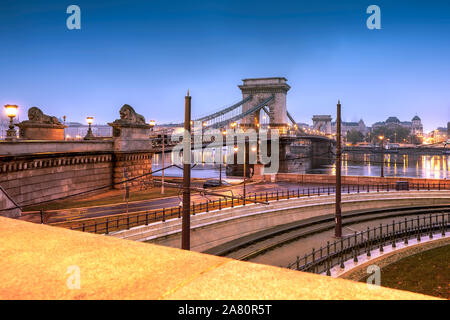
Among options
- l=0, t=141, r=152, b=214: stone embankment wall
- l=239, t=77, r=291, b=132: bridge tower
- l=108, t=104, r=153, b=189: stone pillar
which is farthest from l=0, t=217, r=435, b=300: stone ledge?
l=239, t=77, r=291, b=132: bridge tower

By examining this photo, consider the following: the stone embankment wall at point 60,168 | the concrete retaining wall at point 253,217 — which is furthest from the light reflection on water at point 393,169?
the stone embankment wall at point 60,168

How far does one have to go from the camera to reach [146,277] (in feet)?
7.75

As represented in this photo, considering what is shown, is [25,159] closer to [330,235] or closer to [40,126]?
[40,126]

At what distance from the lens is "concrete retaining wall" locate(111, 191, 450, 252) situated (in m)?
15.7

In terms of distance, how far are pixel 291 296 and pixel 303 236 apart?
19.2 m

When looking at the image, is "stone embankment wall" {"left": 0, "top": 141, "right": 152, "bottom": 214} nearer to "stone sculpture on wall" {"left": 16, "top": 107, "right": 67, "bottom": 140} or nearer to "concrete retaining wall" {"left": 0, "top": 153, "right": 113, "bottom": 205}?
"concrete retaining wall" {"left": 0, "top": 153, "right": 113, "bottom": 205}

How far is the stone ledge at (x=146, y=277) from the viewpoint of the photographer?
207 cm

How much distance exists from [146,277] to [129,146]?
1042 inches

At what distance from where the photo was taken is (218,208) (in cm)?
2011

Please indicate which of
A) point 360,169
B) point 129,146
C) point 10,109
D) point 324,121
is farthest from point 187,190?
point 324,121

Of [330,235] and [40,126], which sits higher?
[40,126]

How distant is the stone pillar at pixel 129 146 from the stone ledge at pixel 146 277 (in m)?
24.2

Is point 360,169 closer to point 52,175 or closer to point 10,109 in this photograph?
point 52,175
